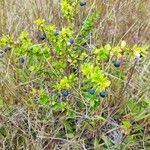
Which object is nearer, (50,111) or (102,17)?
(50,111)

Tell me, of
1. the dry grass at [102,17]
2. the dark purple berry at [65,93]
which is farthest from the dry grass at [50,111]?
the dark purple berry at [65,93]

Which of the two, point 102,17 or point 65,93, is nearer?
point 65,93

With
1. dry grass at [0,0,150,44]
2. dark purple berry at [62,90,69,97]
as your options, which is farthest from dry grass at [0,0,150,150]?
dark purple berry at [62,90,69,97]

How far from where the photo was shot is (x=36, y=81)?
1995 mm

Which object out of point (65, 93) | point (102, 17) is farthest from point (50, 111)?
point (102, 17)

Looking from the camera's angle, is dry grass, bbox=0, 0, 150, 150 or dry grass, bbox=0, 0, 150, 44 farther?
dry grass, bbox=0, 0, 150, 44

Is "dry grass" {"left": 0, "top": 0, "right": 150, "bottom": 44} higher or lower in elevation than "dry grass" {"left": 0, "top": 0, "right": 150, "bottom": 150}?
higher

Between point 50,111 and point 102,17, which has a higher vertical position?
point 102,17

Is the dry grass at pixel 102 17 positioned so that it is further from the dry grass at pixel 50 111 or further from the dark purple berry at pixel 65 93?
the dark purple berry at pixel 65 93

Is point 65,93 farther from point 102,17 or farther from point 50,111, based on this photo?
point 102,17

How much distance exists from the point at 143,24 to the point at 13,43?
2.73 ft

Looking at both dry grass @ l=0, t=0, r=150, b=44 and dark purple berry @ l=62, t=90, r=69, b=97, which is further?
dry grass @ l=0, t=0, r=150, b=44

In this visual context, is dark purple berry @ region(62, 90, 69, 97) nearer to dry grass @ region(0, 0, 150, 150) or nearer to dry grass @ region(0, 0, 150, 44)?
dry grass @ region(0, 0, 150, 150)

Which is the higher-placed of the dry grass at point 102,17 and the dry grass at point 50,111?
the dry grass at point 102,17
